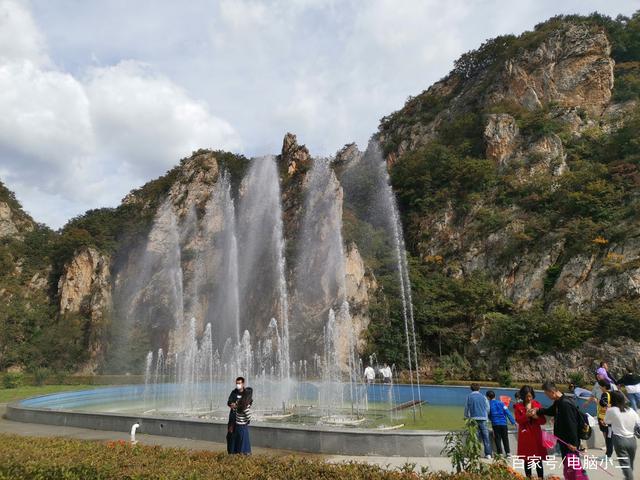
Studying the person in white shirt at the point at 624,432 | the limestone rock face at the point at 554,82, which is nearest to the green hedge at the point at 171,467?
the person in white shirt at the point at 624,432

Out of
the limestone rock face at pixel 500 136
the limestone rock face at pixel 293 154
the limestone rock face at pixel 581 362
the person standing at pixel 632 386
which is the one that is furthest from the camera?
the limestone rock face at pixel 293 154

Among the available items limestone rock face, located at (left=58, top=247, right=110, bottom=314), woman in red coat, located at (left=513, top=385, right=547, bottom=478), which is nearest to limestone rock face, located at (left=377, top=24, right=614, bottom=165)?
woman in red coat, located at (left=513, top=385, right=547, bottom=478)

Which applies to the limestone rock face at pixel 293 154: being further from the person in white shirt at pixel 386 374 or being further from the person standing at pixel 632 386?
the person standing at pixel 632 386

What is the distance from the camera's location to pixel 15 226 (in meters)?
46.8

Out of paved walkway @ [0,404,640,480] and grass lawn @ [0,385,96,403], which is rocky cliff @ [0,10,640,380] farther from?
paved walkway @ [0,404,640,480]

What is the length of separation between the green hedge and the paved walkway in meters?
0.68

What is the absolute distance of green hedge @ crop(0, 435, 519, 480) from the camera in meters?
4.68

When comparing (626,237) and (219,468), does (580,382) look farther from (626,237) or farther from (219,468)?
(219,468)

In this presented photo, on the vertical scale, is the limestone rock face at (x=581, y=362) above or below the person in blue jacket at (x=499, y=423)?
above

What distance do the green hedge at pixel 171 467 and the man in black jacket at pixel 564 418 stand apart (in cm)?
103

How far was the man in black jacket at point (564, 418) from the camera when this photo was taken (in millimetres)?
4941

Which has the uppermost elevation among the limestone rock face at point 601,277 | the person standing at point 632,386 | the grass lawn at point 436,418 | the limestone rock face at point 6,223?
the limestone rock face at point 6,223

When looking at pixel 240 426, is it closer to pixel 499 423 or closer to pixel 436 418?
pixel 499 423

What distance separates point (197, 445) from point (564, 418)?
6.93m
